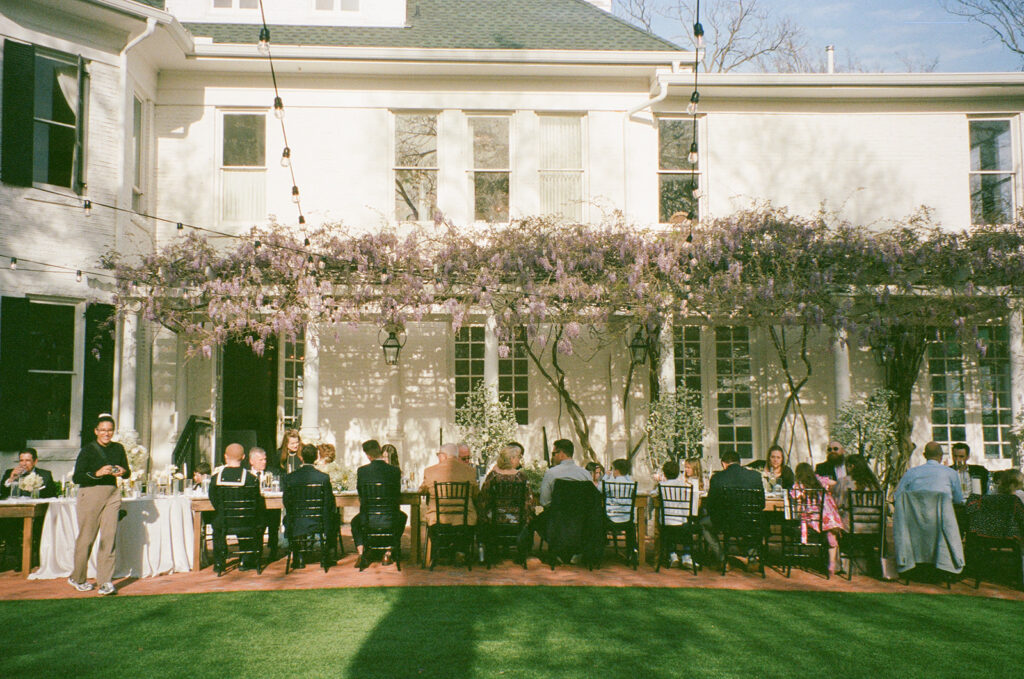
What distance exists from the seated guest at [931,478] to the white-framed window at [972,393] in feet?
18.2

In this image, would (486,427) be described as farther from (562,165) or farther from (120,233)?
(120,233)

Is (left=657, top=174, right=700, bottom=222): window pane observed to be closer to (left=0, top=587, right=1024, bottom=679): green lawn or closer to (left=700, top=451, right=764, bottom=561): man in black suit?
(left=700, top=451, right=764, bottom=561): man in black suit

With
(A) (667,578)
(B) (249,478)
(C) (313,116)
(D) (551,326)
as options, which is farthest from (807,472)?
(C) (313,116)

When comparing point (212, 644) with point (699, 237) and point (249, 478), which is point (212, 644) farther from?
point (699, 237)

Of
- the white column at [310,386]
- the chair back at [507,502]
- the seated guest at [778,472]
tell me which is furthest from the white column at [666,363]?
the white column at [310,386]

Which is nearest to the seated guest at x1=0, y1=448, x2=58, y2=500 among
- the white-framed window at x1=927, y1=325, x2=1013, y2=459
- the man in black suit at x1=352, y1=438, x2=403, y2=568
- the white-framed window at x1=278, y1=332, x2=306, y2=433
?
the man in black suit at x1=352, y1=438, x2=403, y2=568

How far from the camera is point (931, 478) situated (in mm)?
8570

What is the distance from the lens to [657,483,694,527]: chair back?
30.1 feet

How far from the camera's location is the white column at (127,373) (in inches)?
449

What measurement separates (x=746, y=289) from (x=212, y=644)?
8.38 meters

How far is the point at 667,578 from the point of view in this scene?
874cm

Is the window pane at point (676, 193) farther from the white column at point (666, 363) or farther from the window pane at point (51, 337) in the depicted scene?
the window pane at point (51, 337)

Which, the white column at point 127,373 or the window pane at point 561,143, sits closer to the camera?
the white column at point 127,373

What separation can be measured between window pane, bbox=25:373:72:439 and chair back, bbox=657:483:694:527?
750 cm
